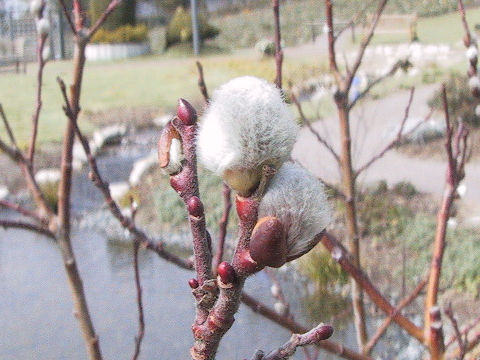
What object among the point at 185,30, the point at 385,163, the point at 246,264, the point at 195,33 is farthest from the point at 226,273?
the point at 185,30

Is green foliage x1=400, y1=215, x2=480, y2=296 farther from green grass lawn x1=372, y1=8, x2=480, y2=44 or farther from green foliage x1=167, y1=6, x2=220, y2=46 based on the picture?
green foliage x1=167, y1=6, x2=220, y2=46

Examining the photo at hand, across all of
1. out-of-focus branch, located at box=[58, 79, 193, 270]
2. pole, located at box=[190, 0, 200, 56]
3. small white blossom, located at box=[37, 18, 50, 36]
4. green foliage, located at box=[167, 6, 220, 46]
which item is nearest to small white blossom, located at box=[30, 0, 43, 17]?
small white blossom, located at box=[37, 18, 50, 36]

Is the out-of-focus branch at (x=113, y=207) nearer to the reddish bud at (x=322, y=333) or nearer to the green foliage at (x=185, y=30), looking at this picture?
the reddish bud at (x=322, y=333)

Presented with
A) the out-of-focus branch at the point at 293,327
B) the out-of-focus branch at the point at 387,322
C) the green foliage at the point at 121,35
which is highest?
the out-of-focus branch at the point at 293,327

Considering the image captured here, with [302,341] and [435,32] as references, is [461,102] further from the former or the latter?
[302,341]

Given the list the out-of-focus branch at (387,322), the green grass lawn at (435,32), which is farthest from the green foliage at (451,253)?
the green grass lawn at (435,32)

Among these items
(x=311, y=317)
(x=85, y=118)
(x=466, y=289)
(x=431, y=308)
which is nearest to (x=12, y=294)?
(x=311, y=317)
